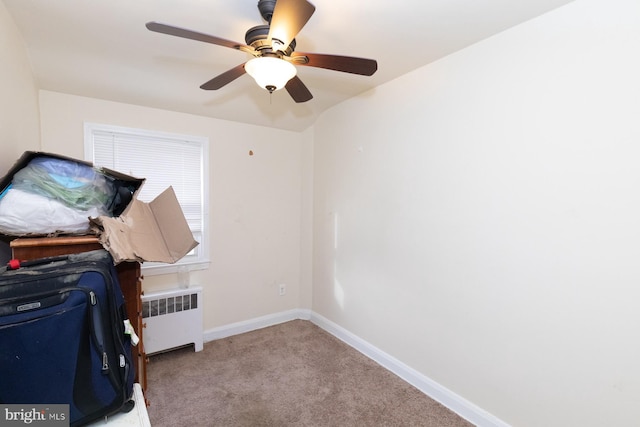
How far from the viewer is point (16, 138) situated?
1.75m

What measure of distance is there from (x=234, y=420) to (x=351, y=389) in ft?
2.78

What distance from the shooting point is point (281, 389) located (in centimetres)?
229

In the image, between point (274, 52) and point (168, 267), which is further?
point (168, 267)

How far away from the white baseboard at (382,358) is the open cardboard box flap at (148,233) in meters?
1.61

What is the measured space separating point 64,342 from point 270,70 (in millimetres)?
1311

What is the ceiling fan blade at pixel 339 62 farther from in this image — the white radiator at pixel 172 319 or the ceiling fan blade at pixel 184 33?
the white radiator at pixel 172 319

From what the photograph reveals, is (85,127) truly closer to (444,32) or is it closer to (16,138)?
(16,138)

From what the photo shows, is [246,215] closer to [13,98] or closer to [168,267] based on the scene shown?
[168,267]

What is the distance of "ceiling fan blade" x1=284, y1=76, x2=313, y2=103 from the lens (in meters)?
1.77

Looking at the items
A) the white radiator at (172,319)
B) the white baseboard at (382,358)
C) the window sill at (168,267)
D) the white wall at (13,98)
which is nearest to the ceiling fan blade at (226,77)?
the white wall at (13,98)

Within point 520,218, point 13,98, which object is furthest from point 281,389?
point 13,98

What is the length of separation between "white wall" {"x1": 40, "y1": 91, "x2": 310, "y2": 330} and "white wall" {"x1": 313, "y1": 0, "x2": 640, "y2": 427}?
45.8 inches

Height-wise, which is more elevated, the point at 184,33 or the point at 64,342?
the point at 184,33

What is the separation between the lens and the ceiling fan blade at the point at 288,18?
1122 millimetres
